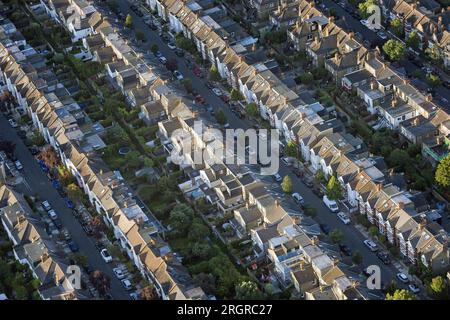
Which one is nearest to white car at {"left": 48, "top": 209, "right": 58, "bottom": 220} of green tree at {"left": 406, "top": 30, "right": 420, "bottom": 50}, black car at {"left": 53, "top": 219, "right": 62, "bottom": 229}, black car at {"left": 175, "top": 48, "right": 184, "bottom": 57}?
black car at {"left": 53, "top": 219, "right": 62, "bottom": 229}

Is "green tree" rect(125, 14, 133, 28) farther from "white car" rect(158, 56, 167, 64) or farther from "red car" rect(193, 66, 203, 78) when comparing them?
"red car" rect(193, 66, 203, 78)

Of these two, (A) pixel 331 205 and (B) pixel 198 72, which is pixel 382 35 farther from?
(A) pixel 331 205

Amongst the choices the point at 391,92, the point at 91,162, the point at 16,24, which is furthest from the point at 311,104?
the point at 16,24

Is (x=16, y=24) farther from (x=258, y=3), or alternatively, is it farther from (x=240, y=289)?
(x=240, y=289)

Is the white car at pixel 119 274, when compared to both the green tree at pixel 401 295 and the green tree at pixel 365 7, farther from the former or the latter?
the green tree at pixel 365 7

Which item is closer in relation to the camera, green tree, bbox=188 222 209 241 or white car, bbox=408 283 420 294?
white car, bbox=408 283 420 294

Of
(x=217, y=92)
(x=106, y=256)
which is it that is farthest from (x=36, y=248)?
(x=217, y=92)

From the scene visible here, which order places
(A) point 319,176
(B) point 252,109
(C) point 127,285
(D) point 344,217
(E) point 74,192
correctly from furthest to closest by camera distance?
(B) point 252,109 < (A) point 319,176 < (E) point 74,192 < (D) point 344,217 < (C) point 127,285
